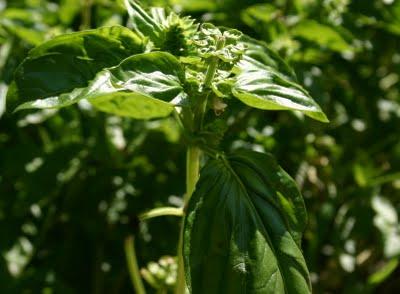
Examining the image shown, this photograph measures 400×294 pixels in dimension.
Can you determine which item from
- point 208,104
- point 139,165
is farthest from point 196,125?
point 139,165

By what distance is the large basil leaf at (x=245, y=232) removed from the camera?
92 cm

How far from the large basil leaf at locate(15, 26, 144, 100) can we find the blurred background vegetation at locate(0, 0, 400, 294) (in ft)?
1.69

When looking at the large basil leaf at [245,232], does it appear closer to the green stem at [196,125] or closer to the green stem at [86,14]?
the green stem at [196,125]

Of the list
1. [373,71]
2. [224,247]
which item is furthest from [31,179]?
[373,71]

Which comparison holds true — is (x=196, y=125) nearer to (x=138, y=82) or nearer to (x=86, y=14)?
(x=138, y=82)

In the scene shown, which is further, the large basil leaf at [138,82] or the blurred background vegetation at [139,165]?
the blurred background vegetation at [139,165]

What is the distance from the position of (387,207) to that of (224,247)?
99 centimetres

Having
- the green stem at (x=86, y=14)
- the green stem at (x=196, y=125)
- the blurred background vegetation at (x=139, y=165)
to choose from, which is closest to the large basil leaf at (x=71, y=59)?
the green stem at (x=196, y=125)

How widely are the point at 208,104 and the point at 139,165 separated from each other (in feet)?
2.26

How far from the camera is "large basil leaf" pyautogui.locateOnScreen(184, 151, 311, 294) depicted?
916 millimetres

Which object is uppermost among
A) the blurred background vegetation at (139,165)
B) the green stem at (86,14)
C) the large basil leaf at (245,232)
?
the large basil leaf at (245,232)

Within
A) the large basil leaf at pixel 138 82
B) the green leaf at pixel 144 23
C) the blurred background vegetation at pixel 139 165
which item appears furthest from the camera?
the blurred background vegetation at pixel 139 165

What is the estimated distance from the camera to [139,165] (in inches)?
67.7

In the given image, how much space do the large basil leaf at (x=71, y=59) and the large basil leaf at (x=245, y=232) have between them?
22 centimetres
